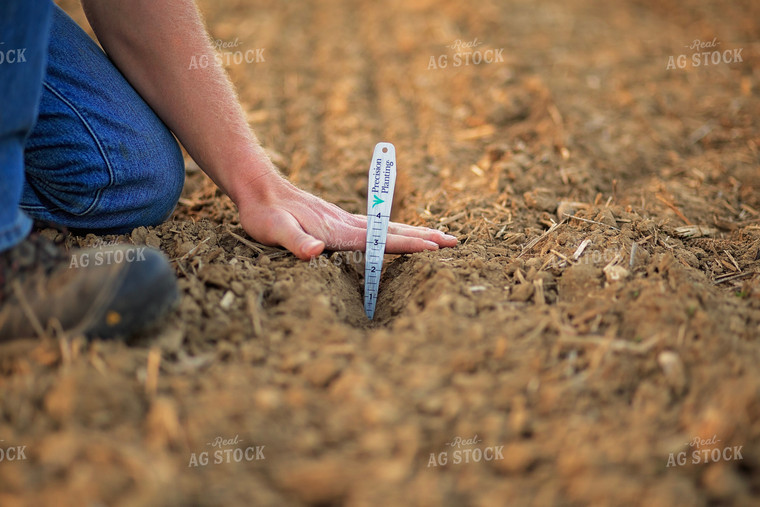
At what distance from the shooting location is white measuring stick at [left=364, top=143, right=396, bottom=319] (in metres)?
2.13

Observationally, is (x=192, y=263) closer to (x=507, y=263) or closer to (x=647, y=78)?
A: (x=507, y=263)

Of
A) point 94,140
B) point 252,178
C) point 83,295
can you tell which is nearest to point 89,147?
point 94,140

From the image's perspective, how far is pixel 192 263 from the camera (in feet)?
6.52

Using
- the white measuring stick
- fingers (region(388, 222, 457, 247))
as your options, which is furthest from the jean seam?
fingers (region(388, 222, 457, 247))

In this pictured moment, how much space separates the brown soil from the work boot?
6 cm

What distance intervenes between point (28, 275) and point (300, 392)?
828 mm

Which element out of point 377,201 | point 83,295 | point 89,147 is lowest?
point 83,295

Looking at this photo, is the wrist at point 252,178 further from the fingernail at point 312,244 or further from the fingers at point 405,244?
the fingers at point 405,244

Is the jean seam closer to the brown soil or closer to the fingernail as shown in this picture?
the brown soil

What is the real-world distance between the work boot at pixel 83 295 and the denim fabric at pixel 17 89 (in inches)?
3.6

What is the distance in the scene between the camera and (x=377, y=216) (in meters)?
2.21

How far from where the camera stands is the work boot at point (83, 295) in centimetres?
150

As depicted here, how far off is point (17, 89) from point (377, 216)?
1228 millimetres

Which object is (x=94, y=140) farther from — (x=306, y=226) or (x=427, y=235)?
(x=427, y=235)
